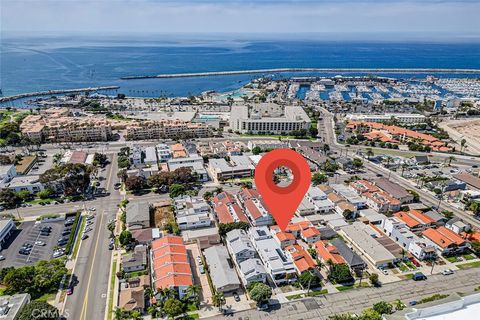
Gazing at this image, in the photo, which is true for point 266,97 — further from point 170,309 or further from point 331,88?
point 170,309

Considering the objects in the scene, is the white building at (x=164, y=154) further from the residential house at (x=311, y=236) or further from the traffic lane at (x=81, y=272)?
the residential house at (x=311, y=236)

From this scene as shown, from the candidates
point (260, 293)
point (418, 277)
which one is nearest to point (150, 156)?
point (260, 293)

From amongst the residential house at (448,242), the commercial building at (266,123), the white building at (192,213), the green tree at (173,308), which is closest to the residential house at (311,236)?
the white building at (192,213)

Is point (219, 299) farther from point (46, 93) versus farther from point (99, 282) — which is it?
point (46, 93)

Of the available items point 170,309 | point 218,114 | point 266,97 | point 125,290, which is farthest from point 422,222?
point 266,97

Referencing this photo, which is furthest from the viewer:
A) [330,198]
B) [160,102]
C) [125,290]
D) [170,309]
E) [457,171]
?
[160,102]

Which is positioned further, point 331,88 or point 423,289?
point 331,88
